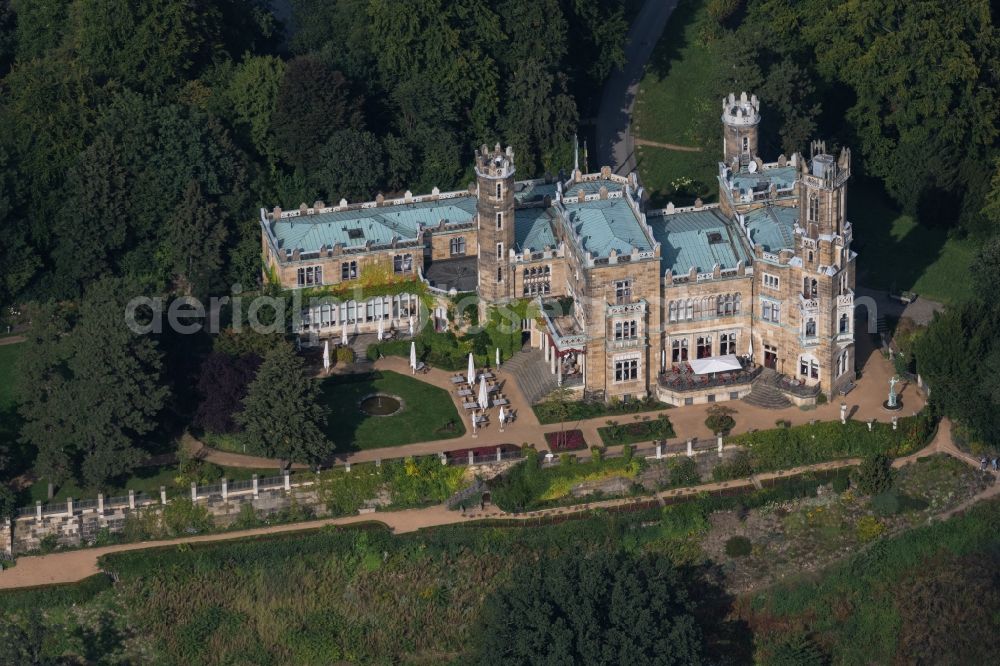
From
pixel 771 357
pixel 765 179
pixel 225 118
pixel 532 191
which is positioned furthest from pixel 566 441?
pixel 225 118

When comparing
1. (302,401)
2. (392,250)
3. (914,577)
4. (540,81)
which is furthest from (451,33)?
(914,577)

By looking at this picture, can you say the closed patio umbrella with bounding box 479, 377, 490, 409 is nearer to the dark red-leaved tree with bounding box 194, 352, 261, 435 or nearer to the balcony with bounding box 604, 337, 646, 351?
the balcony with bounding box 604, 337, 646, 351

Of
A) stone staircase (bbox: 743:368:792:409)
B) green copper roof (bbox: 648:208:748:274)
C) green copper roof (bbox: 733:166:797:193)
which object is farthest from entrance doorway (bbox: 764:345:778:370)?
green copper roof (bbox: 733:166:797:193)

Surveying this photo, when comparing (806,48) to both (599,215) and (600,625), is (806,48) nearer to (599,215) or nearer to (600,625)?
(599,215)

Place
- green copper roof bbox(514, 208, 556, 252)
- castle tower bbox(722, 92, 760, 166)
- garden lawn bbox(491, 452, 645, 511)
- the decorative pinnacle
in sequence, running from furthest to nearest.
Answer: castle tower bbox(722, 92, 760, 166), the decorative pinnacle, green copper roof bbox(514, 208, 556, 252), garden lawn bbox(491, 452, 645, 511)

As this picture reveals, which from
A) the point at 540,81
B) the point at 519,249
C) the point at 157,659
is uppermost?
the point at 540,81

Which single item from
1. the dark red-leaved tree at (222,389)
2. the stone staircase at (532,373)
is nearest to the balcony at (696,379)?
the stone staircase at (532,373)
